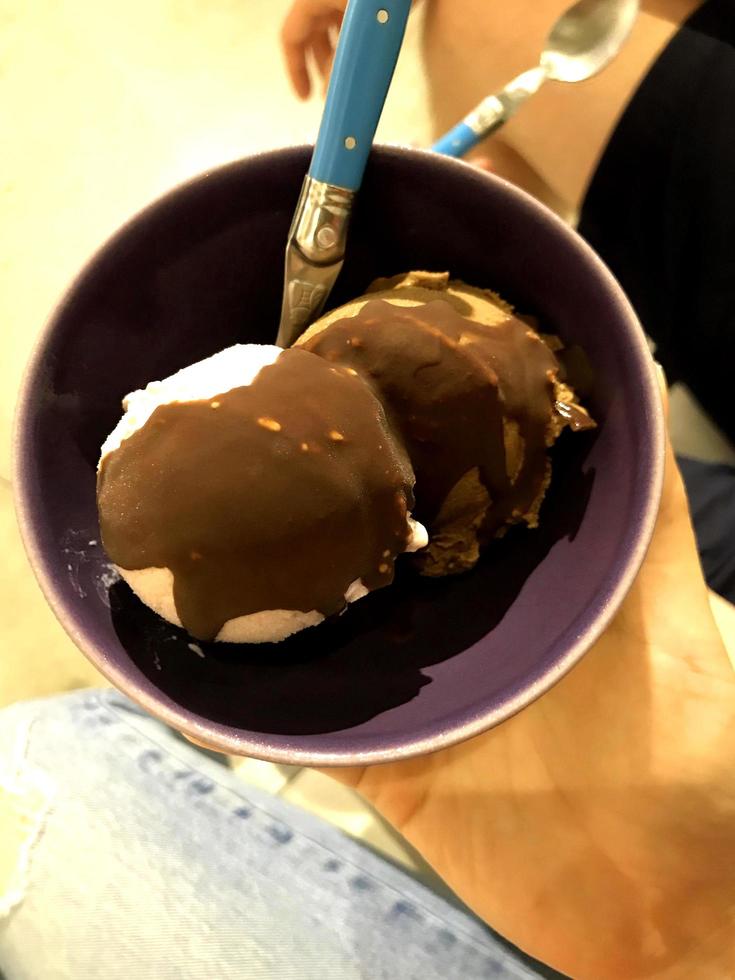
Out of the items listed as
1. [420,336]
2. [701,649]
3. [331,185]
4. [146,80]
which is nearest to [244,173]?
[331,185]

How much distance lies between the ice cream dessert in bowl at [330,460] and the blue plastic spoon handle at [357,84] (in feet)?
0.34

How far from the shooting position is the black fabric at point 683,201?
92cm

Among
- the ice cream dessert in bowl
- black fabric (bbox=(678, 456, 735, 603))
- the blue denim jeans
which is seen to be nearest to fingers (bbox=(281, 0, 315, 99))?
the ice cream dessert in bowl

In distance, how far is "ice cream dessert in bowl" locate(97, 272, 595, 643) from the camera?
475mm

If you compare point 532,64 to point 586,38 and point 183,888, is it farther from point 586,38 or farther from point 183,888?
point 183,888

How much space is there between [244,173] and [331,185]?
0.23ft

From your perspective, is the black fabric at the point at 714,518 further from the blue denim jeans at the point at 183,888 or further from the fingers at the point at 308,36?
the fingers at the point at 308,36

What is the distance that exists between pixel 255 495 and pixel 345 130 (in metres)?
0.28

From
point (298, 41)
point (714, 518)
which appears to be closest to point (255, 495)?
point (298, 41)

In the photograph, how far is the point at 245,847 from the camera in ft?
3.26

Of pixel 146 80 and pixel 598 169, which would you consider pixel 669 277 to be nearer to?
pixel 598 169

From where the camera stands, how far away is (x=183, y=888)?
0.96 m

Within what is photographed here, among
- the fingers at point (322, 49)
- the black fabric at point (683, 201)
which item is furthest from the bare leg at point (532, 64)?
the fingers at point (322, 49)

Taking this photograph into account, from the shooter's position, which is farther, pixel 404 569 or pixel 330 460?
pixel 404 569
